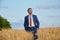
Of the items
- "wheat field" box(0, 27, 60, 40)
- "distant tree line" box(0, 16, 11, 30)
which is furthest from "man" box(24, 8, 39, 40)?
"distant tree line" box(0, 16, 11, 30)

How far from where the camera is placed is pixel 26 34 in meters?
6.94

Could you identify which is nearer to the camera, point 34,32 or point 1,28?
point 34,32

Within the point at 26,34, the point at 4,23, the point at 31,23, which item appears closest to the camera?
the point at 31,23

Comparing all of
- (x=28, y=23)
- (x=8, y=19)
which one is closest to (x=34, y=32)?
(x=28, y=23)

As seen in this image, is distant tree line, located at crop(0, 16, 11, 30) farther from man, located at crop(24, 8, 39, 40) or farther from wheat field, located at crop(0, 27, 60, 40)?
man, located at crop(24, 8, 39, 40)

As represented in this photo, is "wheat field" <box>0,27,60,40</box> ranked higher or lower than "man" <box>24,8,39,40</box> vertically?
lower

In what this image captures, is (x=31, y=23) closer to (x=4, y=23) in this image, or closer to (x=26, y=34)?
(x=26, y=34)

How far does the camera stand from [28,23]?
6797 millimetres

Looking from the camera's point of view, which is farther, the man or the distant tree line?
the distant tree line

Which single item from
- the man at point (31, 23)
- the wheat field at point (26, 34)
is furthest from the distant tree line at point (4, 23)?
the man at point (31, 23)

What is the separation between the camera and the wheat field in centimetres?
695

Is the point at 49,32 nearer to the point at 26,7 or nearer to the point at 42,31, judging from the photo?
the point at 42,31

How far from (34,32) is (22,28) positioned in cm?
31

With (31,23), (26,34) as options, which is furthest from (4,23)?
(31,23)
